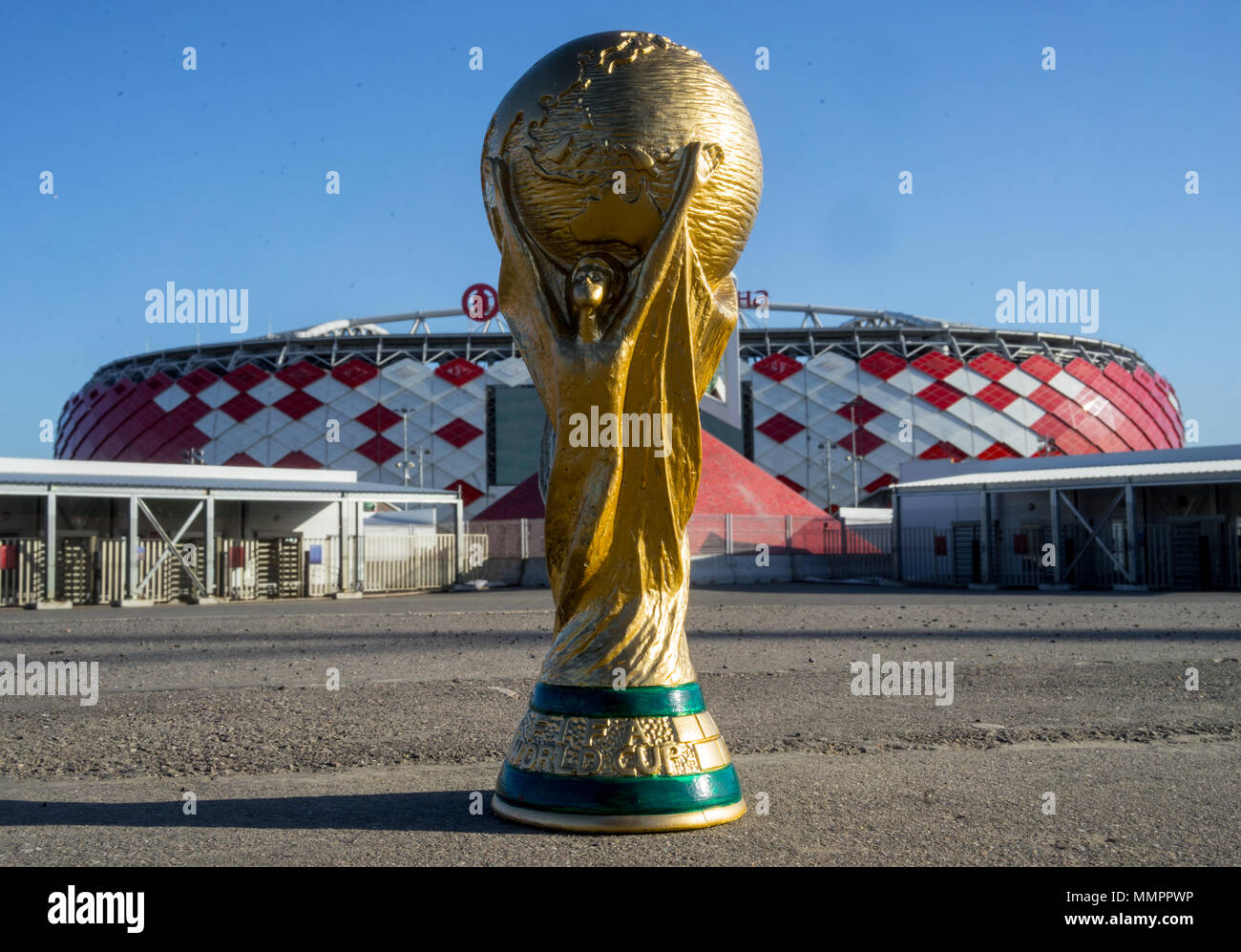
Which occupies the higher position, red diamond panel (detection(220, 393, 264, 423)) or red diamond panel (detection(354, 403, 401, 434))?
red diamond panel (detection(220, 393, 264, 423))

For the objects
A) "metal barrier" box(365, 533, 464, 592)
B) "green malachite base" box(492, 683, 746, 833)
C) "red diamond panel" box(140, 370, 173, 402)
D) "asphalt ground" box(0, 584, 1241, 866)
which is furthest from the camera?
"red diamond panel" box(140, 370, 173, 402)

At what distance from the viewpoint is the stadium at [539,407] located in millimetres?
53750

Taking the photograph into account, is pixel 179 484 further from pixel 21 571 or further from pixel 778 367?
pixel 778 367

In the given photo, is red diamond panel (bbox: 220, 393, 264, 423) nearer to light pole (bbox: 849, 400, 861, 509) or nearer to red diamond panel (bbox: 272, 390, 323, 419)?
red diamond panel (bbox: 272, 390, 323, 419)

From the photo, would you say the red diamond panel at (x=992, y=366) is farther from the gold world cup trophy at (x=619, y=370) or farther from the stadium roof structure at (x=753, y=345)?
the gold world cup trophy at (x=619, y=370)

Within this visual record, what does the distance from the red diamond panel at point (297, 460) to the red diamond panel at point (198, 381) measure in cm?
691

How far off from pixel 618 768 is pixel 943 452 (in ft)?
170

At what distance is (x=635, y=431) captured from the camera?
454cm

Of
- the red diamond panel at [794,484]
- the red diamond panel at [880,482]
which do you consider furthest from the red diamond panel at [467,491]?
the red diamond panel at [880,482]

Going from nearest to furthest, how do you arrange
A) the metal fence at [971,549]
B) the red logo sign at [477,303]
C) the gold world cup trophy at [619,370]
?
1. the gold world cup trophy at [619,370]
2. the metal fence at [971,549]
3. the red logo sign at [477,303]

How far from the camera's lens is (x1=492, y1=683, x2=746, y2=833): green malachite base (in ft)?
13.7

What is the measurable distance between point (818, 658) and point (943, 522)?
22.6m

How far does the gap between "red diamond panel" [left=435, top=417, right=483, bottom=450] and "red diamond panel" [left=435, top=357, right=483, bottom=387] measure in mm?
2288

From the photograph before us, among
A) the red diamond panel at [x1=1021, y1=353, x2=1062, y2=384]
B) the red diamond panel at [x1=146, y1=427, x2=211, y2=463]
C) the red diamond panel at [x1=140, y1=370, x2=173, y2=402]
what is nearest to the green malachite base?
the red diamond panel at [x1=146, y1=427, x2=211, y2=463]
